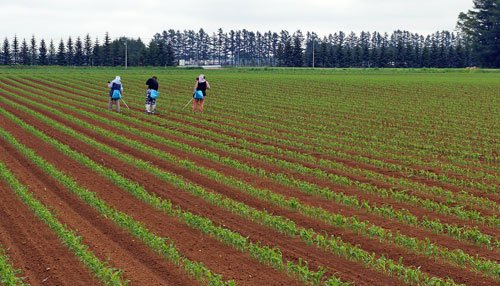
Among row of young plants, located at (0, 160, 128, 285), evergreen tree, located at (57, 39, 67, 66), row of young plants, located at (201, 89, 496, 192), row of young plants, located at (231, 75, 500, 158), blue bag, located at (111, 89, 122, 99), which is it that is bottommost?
row of young plants, located at (0, 160, 128, 285)

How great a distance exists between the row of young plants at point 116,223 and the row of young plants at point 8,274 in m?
0.80

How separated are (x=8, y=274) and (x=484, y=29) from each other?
11620 cm

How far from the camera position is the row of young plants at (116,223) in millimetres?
7789

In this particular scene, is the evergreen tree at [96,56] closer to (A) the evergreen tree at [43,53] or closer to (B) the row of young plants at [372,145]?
(A) the evergreen tree at [43,53]

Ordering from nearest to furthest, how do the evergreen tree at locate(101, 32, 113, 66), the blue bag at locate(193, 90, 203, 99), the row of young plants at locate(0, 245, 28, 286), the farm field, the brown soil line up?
1. the row of young plants at locate(0, 245, 28, 286)
2. the brown soil
3. the farm field
4. the blue bag at locate(193, 90, 203, 99)
5. the evergreen tree at locate(101, 32, 113, 66)

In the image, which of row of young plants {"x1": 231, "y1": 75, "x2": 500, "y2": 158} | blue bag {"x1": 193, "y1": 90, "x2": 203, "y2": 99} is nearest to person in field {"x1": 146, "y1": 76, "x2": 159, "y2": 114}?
blue bag {"x1": 193, "y1": 90, "x2": 203, "y2": 99}

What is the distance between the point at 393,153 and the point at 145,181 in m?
6.77

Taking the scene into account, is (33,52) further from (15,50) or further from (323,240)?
(323,240)

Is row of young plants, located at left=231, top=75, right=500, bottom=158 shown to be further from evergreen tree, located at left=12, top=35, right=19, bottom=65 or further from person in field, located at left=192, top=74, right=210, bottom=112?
evergreen tree, located at left=12, top=35, right=19, bottom=65

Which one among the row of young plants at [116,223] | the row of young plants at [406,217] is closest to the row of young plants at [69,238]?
the row of young plants at [116,223]

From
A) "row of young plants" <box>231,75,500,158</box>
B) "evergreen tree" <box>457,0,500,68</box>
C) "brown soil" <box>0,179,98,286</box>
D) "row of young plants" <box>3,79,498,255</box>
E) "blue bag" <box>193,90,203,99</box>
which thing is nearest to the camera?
"brown soil" <box>0,179,98,286</box>

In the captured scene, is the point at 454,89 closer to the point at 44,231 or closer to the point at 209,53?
the point at 44,231

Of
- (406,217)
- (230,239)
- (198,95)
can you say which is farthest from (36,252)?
(198,95)

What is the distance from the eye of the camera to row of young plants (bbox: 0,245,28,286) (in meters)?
7.57
